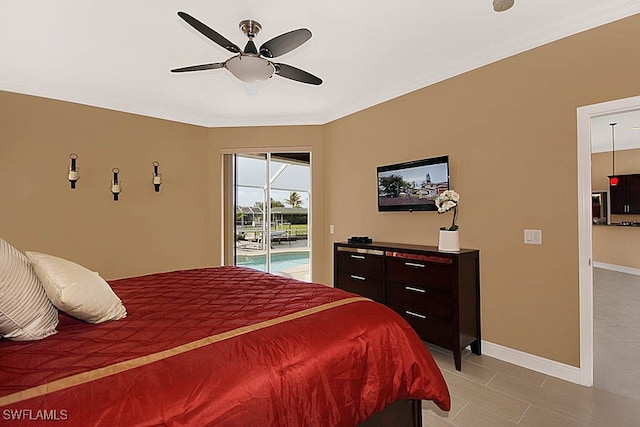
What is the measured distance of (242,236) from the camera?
514 centimetres

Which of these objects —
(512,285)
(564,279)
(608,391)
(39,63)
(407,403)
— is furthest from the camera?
(39,63)

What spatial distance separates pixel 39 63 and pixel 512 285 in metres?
4.83

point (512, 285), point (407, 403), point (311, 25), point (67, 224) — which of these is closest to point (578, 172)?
point (512, 285)

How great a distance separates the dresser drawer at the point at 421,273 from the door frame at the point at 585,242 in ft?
3.07

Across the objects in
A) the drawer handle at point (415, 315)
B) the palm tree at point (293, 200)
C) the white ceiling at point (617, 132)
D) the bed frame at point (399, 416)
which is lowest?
the bed frame at point (399, 416)

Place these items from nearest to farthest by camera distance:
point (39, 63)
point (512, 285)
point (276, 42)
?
point (276, 42)
point (512, 285)
point (39, 63)

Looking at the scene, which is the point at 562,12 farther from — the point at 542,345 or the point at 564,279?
the point at 542,345

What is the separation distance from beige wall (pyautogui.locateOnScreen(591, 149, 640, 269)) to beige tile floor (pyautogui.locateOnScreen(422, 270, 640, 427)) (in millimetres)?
5137

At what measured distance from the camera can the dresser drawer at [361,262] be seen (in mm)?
3350

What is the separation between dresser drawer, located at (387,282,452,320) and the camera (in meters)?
2.76

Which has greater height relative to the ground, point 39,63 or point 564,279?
point 39,63

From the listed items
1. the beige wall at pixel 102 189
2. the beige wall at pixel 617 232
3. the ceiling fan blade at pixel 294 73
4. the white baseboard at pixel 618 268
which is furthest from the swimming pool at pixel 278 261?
the white baseboard at pixel 618 268

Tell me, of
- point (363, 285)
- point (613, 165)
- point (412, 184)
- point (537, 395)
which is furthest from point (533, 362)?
point (613, 165)

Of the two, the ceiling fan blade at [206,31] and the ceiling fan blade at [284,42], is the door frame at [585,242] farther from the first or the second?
the ceiling fan blade at [206,31]
